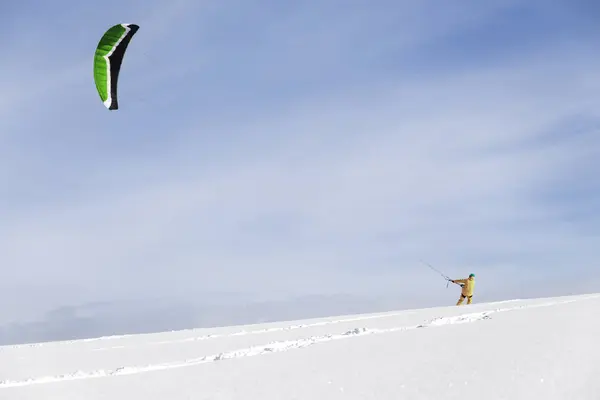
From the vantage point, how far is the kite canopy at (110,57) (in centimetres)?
1864

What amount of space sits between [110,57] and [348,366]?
1418 centimetres

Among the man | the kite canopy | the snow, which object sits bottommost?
the snow

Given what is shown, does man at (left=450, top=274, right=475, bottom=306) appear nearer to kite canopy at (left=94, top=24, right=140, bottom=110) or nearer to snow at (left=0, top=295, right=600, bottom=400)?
snow at (left=0, top=295, right=600, bottom=400)

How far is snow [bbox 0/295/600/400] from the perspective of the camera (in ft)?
21.9

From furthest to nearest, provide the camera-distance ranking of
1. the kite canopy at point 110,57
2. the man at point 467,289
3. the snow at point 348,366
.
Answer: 1. the man at point 467,289
2. the kite canopy at point 110,57
3. the snow at point 348,366

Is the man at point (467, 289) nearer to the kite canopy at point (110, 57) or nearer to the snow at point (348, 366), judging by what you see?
the snow at point (348, 366)

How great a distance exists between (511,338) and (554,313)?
4.61 meters

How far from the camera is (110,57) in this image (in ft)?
61.7

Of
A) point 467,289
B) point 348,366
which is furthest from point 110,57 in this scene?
point 467,289

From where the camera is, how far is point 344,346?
10.6m

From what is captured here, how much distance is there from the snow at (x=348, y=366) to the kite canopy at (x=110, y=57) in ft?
28.1

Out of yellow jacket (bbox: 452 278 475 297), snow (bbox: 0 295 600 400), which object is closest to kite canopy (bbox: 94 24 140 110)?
snow (bbox: 0 295 600 400)

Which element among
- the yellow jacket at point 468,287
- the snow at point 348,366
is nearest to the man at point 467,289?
the yellow jacket at point 468,287

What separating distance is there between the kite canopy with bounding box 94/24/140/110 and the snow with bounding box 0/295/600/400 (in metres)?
8.56
